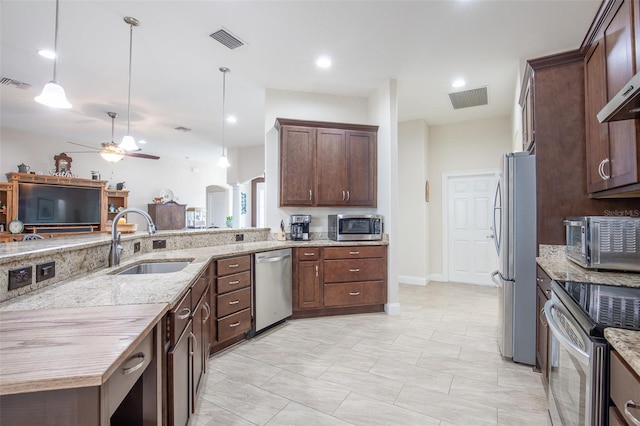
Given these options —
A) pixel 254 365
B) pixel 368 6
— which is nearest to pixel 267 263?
pixel 254 365

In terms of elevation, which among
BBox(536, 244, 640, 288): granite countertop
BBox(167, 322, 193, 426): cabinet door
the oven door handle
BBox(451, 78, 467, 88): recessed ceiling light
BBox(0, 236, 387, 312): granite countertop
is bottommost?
BBox(167, 322, 193, 426): cabinet door

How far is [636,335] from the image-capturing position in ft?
2.86

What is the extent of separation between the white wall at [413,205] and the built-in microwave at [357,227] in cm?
172

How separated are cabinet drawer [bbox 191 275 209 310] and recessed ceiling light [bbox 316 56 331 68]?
2617 mm

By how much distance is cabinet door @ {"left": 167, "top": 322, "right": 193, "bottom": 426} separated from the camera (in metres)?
1.29

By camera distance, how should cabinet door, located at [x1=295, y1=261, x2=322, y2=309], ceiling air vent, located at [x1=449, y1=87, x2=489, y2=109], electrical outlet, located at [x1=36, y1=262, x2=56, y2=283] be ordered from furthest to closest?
ceiling air vent, located at [x1=449, y1=87, x2=489, y2=109] < cabinet door, located at [x1=295, y1=261, x2=322, y2=309] < electrical outlet, located at [x1=36, y1=262, x2=56, y2=283]

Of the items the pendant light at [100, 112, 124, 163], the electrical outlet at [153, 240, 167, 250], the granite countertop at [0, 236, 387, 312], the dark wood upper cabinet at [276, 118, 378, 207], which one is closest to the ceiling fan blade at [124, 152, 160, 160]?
the pendant light at [100, 112, 124, 163]

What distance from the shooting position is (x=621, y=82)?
1601mm

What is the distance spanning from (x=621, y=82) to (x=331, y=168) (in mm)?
2687

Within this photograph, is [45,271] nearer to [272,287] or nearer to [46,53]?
[272,287]

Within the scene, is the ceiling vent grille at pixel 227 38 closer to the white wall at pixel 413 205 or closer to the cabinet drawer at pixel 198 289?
the cabinet drawer at pixel 198 289

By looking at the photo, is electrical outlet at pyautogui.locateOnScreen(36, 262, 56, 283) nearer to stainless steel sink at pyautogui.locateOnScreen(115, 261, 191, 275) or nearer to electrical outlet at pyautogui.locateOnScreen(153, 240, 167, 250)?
stainless steel sink at pyautogui.locateOnScreen(115, 261, 191, 275)

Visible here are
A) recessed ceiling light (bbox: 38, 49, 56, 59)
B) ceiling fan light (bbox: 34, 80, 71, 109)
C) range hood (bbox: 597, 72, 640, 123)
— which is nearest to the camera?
range hood (bbox: 597, 72, 640, 123)

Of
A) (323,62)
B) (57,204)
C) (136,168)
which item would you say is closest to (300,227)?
(323,62)
